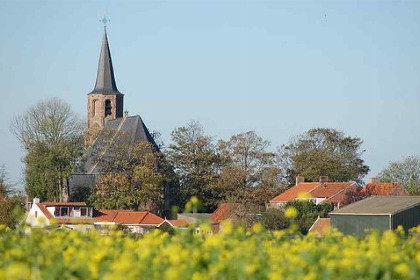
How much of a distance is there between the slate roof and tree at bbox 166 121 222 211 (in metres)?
4.89

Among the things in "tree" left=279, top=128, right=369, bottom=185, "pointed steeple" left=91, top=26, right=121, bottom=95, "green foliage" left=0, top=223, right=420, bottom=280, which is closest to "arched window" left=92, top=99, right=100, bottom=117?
"pointed steeple" left=91, top=26, right=121, bottom=95

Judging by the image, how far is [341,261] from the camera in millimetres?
11297

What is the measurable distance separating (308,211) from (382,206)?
19770mm

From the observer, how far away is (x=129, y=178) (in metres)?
80.6

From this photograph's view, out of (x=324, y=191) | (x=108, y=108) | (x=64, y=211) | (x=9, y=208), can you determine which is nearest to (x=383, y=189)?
(x=324, y=191)

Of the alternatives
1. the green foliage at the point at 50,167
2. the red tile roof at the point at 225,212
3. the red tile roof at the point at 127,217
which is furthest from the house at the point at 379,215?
the green foliage at the point at 50,167

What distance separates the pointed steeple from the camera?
119 meters

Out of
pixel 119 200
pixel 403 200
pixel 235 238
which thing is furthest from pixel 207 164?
pixel 235 238

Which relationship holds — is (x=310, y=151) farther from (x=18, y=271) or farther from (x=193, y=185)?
(x=18, y=271)

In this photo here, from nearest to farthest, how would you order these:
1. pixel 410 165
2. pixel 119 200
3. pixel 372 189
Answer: pixel 119 200, pixel 372 189, pixel 410 165

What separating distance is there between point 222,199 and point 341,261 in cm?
7492

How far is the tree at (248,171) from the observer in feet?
276

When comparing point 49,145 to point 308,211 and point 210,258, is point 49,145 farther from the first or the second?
point 210,258

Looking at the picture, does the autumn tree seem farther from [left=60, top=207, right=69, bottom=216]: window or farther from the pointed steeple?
the pointed steeple
